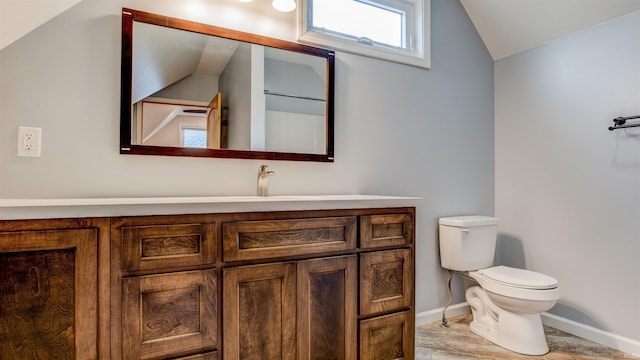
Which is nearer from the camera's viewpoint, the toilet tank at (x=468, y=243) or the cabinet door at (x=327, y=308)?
the cabinet door at (x=327, y=308)

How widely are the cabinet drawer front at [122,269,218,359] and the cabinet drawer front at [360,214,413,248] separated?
67cm

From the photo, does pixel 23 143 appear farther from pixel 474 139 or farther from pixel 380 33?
pixel 474 139

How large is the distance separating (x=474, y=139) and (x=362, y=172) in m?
1.08

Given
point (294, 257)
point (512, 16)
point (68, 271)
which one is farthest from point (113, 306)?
point (512, 16)

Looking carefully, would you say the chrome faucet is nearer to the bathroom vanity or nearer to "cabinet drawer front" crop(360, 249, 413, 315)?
the bathroom vanity

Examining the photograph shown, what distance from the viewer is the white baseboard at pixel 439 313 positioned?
7.66 feet

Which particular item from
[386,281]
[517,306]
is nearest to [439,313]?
[517,306]

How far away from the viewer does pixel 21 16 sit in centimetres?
135

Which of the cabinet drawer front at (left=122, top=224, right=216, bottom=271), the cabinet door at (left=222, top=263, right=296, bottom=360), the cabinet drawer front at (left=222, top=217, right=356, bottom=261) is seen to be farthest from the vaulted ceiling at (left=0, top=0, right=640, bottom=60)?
the cabinet drawer front at (left=122, top=224, right=216, bottom=271)

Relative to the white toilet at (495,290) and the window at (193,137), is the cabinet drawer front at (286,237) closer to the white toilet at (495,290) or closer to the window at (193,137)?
the window at (193,137)

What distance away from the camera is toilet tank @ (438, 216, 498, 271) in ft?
7.31

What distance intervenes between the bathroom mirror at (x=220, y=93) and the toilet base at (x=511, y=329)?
1.42 m

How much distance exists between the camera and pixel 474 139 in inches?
104

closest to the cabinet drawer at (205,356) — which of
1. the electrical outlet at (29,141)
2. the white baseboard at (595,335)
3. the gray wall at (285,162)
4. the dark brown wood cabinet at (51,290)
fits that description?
the dark brown wood cabinet at (51,290)
